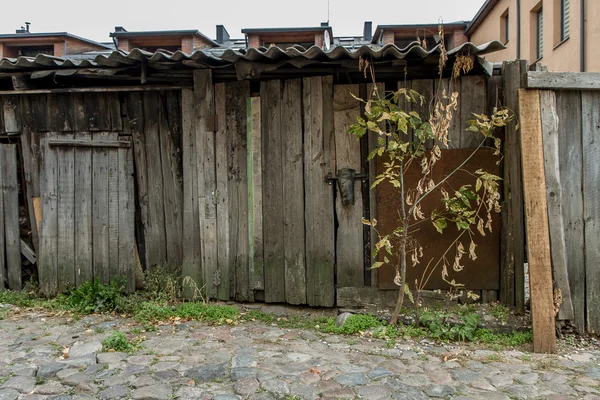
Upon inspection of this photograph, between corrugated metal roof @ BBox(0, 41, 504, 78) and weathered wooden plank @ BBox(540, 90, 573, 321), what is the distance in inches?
28.1

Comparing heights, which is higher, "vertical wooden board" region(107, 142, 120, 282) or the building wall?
the building wall

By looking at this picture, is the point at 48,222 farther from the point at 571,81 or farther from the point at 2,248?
the point at 571,81

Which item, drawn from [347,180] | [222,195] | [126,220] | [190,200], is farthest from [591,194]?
[126,220]

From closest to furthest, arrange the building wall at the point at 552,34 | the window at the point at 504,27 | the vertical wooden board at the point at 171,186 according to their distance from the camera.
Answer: the vertical wooden board at the point at 171,186 < the building wall at the point at 552,34 < the window at the point at 504,27

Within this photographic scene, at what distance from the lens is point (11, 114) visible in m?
5.50

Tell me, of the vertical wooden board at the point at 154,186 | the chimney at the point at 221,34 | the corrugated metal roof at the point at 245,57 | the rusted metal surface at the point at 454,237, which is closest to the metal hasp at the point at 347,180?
the rusted metal surface at the point at 454,237

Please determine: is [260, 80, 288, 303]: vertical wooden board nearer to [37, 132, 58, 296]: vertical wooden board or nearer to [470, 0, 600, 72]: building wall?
[37, 132, 58, 296]: vertical wooden board

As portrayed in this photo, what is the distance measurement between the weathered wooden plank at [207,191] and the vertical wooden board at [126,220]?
0.85 meters

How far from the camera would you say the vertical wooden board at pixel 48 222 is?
540cm

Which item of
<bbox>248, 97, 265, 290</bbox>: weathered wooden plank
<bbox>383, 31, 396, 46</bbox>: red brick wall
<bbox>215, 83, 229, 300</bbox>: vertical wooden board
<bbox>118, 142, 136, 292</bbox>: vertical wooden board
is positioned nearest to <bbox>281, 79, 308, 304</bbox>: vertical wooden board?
<bbox>248, 97, 265, 290</bbox>: weathered wooden plank

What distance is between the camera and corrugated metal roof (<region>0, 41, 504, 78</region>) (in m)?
4.21

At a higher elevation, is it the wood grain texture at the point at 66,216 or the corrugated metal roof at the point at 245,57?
the corrugated metal roof at the point at 245,57

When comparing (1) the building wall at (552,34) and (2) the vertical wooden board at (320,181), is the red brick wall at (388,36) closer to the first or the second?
(1) the building wall at (552,34)

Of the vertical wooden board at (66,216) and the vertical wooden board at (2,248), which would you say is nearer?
the vertical wooden board at (66,216)
